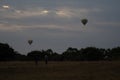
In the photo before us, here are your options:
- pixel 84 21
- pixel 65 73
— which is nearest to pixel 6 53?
pixel 84 21

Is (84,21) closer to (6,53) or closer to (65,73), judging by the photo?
(65,73)

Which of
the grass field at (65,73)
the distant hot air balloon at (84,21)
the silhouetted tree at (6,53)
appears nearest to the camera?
the grass field at (65,73)

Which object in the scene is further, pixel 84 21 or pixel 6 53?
pixel 6 53

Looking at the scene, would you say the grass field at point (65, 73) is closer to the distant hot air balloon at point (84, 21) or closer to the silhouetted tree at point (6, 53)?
the distant hot air balloon at point (84, 21)

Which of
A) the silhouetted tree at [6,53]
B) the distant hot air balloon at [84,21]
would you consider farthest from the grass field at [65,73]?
the silhouetted tree at [6,53]

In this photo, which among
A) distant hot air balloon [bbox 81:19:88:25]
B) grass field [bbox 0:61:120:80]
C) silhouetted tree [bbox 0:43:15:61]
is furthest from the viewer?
silhouetted tree [bbox 0:43:15:61]

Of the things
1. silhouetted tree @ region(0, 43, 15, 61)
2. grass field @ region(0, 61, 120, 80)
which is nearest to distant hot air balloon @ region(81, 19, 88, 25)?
grass field @ region(0, 61, 120, 80)

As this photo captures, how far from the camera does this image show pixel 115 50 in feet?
380

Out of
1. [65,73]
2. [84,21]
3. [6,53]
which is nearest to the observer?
[65,73]

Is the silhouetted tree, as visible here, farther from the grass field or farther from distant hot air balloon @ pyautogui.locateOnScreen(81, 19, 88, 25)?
the grass field

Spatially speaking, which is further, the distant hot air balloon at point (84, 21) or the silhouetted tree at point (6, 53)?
the silhouetted tree at point (6, 53)

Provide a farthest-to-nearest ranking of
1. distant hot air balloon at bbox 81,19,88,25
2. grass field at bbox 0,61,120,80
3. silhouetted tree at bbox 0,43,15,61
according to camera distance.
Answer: silhouetted tree at bbox 0,43,15,61 < distant hot air balloon at bbox 81,19,88,25 < grass field at bbox 0,61,120,80

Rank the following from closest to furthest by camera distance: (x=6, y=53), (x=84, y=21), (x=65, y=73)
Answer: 1. (x=65, y=73)
2. (x=84, y=21)
3. (x=6, y=53)

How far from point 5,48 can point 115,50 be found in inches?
1447
